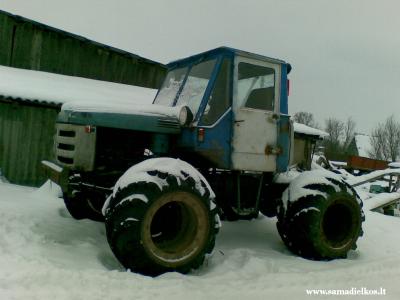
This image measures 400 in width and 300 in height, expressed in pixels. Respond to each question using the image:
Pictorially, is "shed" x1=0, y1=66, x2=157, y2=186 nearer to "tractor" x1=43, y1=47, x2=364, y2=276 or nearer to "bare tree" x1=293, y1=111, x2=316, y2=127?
"tractor" x1=43, y1=47, x2=364, y2=276

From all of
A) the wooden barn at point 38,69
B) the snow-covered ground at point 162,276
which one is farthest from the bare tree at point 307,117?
the snow-covered ground at point 162,276

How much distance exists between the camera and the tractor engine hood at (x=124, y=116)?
5.31m

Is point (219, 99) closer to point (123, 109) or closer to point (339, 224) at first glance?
point (123, 109)

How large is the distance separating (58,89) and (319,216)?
9.53m

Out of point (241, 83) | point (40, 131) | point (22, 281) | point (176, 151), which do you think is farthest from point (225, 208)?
point (40, 131)

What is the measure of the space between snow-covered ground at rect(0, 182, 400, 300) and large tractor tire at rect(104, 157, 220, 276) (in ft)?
0.64

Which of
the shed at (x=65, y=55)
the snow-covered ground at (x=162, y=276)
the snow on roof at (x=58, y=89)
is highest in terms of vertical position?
the shed at (x=65, y=55)

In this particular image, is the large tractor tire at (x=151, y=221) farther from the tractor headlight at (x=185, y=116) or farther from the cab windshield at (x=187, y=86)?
the cab windshield at (x=187, y=86)

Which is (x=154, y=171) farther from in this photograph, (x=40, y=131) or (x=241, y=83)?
(x=40, y=131)

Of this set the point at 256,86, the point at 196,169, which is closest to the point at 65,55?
the point at 256,86

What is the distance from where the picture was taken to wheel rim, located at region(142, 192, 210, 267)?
4.67m

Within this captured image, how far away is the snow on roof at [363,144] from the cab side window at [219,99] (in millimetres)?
65198

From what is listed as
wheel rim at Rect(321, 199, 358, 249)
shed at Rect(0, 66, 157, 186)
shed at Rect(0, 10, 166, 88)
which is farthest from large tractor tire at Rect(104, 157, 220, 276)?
shed at Rect(0, 10, 166, 88)

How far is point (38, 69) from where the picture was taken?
15.7 meters
